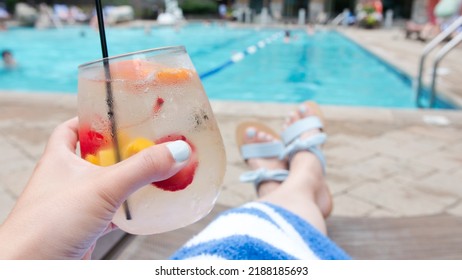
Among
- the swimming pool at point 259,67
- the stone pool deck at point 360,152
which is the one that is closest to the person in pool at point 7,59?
the swimming pool at point 259,67

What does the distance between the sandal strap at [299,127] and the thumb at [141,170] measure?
61.5 inches

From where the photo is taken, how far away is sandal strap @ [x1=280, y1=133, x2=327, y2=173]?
200 centimetres

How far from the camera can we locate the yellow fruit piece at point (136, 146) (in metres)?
0.67

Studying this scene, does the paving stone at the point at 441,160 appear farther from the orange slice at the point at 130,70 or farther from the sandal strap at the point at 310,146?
the orange slice at the point at 130,70

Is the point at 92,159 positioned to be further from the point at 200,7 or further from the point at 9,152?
the point at 200,7

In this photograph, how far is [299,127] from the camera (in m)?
2.16

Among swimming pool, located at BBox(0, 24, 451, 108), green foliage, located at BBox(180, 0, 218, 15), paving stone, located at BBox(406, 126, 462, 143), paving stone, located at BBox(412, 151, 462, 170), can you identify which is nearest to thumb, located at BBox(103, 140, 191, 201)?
paving stone, located at BBox(412, 151, 462, 170)

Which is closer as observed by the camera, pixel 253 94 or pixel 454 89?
pixel 454 89

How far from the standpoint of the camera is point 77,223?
0.60 m

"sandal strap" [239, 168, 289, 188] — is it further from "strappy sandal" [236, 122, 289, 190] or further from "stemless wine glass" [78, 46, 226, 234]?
"stemless wine glass" [78, 46, 226, 234]

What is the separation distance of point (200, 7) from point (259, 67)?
1791 centimetres
